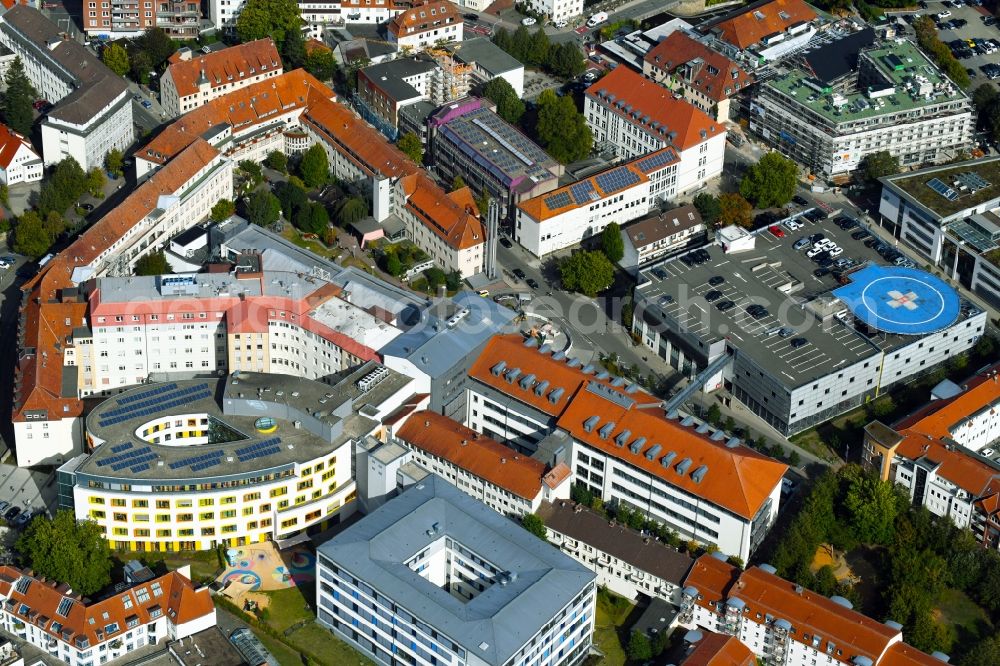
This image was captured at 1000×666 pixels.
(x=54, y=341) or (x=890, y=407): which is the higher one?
(x=54, y=341)

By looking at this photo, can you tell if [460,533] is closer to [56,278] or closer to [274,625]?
[274,625]

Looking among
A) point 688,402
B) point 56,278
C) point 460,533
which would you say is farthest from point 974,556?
point 56,278

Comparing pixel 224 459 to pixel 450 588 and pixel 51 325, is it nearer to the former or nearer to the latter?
pixel 450 588

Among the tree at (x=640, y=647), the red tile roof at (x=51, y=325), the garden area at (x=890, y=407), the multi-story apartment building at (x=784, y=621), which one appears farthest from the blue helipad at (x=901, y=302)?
the red tile roof at (x=51, y=325)

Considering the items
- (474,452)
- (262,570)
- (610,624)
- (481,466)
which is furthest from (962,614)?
(262,570)

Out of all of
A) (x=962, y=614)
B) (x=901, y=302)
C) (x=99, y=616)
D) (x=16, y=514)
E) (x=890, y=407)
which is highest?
(x=901, y=302)

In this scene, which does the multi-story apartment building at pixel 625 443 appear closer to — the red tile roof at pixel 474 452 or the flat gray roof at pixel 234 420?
the red tile roof at pixel 474 452
